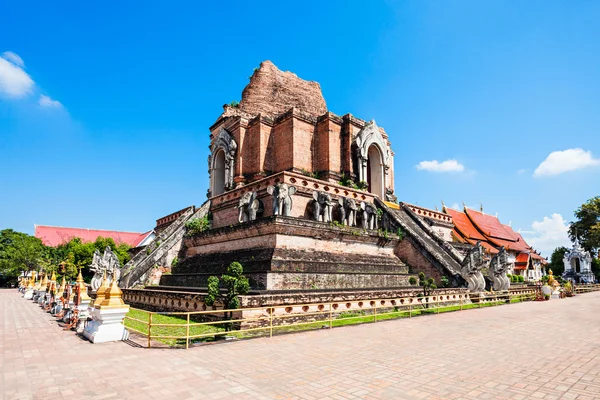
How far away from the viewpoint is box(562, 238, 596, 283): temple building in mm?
41031

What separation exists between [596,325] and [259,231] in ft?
34.2

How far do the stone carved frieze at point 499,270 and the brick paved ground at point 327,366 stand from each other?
890 centimetres

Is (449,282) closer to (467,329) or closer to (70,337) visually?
(467,329)

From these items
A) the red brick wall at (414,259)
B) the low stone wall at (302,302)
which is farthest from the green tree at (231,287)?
the red brick wall at (414,259)

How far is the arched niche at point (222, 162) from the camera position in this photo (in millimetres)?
22500

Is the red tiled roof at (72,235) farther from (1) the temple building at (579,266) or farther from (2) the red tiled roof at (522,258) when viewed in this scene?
(1) the temple building at (579,266)

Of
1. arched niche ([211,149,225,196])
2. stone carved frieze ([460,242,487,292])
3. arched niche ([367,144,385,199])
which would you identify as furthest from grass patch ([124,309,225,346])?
arched niche ([367,144,385,199])

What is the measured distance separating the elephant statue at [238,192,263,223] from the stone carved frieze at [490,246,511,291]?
11128 millimetres

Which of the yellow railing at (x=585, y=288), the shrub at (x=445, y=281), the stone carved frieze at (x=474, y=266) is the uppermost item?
the stone carved frieze at (x=474, y=266)

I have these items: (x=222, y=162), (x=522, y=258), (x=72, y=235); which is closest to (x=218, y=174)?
(x=222, y=162)

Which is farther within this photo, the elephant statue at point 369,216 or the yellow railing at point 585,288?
the yellow railing at point 585,288

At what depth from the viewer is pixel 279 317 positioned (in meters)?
9.17

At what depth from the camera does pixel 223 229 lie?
656 inches

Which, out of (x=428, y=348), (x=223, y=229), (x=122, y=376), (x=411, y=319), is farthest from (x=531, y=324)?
(x=223, y=229)
